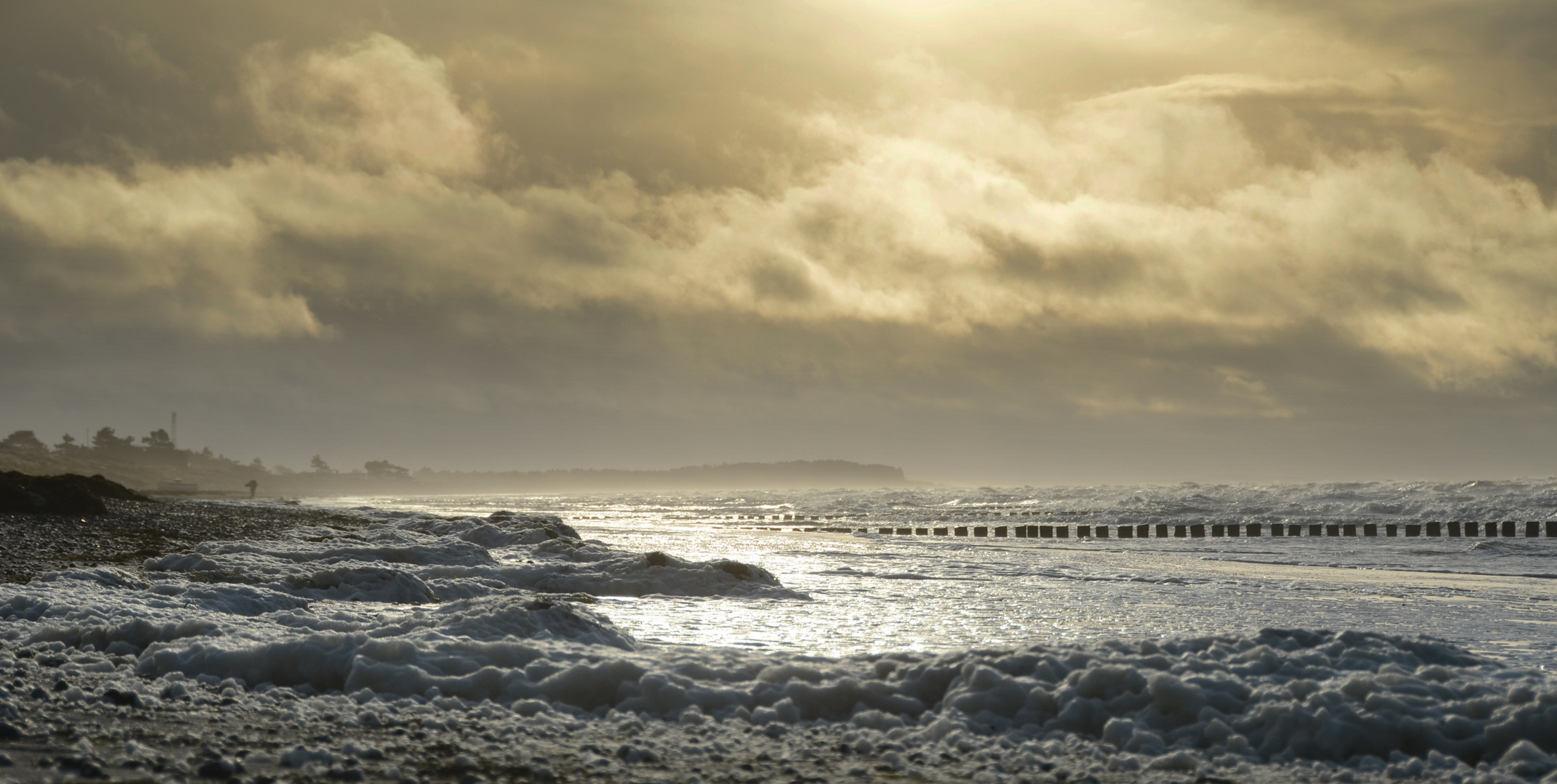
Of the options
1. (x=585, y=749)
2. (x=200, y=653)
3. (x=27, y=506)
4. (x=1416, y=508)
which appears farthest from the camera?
(x=1416, y=508)

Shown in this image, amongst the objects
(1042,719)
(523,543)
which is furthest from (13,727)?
(523,543)

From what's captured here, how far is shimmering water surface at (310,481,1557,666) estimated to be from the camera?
10.0m

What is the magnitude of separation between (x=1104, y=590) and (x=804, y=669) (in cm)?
1004

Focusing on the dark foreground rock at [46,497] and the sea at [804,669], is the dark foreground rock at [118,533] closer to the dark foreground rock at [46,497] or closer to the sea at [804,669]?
the dark foreground rock at [46,497]

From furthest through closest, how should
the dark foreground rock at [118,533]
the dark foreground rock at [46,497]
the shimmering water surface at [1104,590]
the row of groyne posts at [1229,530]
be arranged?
the row of groyne posts at [1229,530]
the dark foreground rock at [46,497]
the dark foreground rock at [118,533]
the shimmering water surface at [1104,590]

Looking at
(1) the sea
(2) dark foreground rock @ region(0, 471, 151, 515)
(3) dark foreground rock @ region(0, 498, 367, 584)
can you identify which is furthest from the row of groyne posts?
(2) dark foreground rock @ region(0, 471, 151, 515)

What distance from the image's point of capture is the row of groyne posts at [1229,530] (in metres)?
38.6

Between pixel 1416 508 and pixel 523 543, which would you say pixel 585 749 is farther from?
pixel 1416 508

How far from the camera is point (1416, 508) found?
154 feet

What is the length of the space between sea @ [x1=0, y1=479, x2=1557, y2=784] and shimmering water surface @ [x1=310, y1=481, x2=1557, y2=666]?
0.10 meters

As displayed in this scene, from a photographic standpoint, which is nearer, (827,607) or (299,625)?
(299,625)

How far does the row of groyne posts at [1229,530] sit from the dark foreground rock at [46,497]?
2720cm

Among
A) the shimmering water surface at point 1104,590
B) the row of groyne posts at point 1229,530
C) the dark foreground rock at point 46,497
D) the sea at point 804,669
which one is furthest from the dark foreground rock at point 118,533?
the row of groyne posts at point 1229,530

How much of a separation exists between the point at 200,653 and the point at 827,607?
723 centimetres
